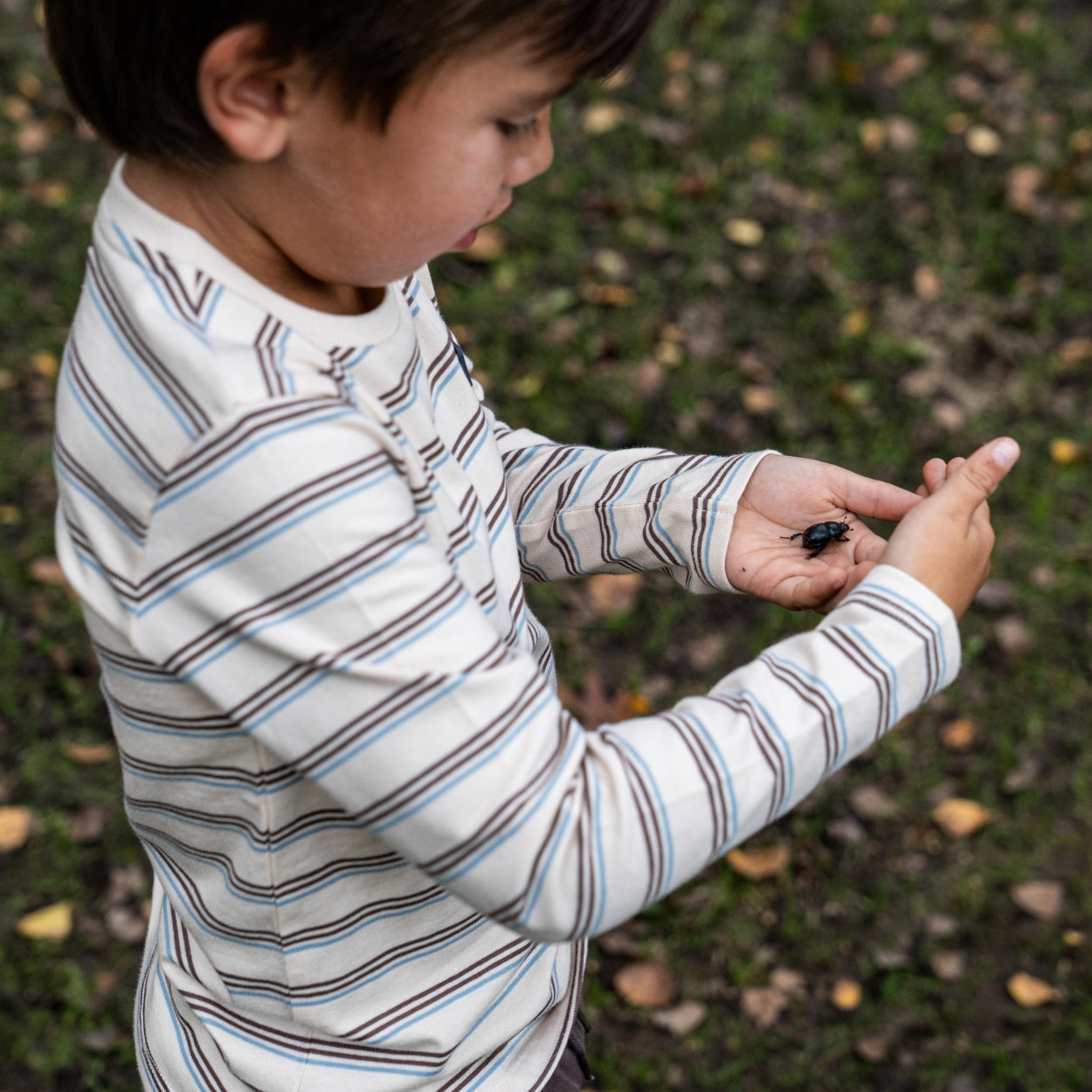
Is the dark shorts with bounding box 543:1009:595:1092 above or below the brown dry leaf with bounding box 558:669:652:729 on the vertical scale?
above

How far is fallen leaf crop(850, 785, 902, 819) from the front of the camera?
10.6ft

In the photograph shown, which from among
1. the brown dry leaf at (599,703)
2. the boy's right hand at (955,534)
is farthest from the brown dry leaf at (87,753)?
the boy's right hand at (955,534)

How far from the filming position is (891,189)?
4789 millimetres

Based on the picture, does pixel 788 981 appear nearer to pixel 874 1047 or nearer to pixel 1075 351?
pixel 874 1047

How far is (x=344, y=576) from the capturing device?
1.02 metres

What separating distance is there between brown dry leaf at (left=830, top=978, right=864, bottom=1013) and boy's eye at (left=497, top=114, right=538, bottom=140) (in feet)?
8.13

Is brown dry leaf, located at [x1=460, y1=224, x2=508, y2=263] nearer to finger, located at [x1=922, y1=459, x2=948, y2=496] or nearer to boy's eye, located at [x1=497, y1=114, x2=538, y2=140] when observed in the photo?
finger, located at [x1=922, y1=459, x2=948, y2=496]

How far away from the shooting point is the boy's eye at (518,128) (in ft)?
3.67

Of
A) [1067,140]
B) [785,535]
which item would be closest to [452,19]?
[785,535]

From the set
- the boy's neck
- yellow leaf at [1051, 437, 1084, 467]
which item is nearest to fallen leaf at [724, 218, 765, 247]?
yellow leaf at [1051, 437, 1084, 467]

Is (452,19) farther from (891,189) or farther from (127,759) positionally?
(891,189)

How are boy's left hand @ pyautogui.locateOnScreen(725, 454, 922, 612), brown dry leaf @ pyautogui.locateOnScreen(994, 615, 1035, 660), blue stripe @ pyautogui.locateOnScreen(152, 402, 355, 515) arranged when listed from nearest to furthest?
blue stripe @ pyautogui.locateOnScreen(152, 402, 355, 515), boy's left hand @ pyautogui.locateOnScreen(725, 454, 922, 612), brown dry leaf @ pyautogui.locateOnScreen(994, 615, 1035, 660)

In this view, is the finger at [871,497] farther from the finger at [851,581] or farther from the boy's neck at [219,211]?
the boy's neck at [219,211]

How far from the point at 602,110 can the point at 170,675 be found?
4405mm
